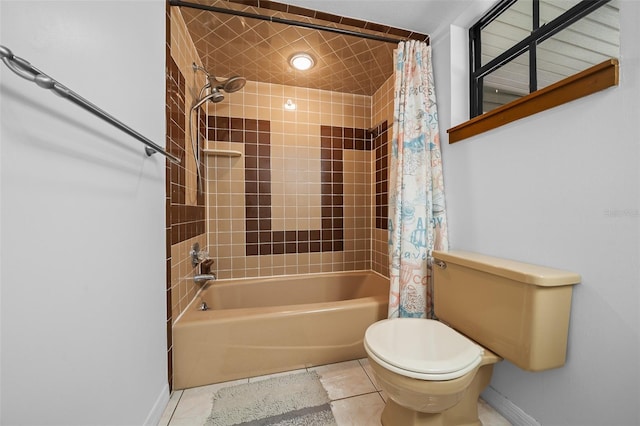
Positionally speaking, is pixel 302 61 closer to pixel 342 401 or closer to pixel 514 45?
pixel 514 45

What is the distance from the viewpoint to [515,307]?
36.2 inches

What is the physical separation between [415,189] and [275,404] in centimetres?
135

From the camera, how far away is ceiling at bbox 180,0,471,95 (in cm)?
137

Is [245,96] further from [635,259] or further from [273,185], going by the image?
[635,259]

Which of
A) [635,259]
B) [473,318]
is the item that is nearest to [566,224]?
[635,259]

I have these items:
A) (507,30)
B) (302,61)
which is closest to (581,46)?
(507,30)

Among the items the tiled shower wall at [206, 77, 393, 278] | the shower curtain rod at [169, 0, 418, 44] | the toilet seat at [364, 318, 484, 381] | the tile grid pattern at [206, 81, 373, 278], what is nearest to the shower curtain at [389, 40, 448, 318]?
the shower curtain rod at [169, 0, 418, 44]

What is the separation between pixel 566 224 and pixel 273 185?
1876mm

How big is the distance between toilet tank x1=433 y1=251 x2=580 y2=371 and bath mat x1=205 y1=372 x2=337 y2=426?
791 millimetres

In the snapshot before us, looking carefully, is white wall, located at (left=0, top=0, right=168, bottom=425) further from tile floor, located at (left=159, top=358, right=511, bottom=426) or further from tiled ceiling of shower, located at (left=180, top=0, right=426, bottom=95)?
tiled ceiling of shower, located at (left=180, top=0, right=426, bottom=95)

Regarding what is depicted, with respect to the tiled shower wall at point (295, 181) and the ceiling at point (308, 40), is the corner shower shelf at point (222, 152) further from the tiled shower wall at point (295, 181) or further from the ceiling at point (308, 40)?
the ceiling at point (308, 40)

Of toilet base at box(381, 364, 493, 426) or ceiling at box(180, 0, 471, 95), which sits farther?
ceiling at box(180, 0, 471, 95)

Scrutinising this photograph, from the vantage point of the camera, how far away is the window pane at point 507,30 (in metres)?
1.16

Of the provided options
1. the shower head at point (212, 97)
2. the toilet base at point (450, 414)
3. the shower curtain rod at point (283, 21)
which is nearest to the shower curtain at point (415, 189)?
the shower curtain rod at point (283, 21)
